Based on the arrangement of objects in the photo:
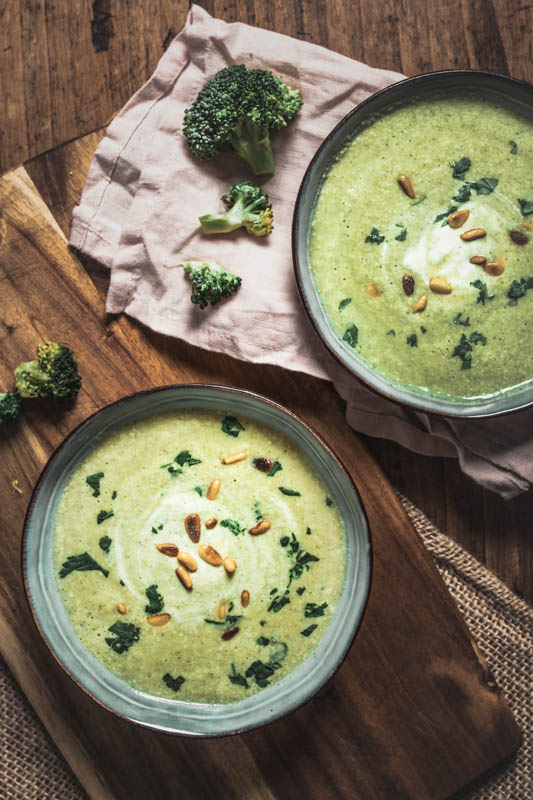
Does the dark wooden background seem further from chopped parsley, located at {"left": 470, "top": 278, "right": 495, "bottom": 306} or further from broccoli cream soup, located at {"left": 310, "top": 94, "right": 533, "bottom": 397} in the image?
chopped parsley, located at {"left": 470, "top": 278, "right": 495, "bottom": 306}

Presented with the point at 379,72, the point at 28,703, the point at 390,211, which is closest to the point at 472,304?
the point at 390,211

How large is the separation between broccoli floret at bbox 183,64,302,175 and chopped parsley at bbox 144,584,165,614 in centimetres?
180

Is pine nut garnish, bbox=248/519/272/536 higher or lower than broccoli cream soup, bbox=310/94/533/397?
lower

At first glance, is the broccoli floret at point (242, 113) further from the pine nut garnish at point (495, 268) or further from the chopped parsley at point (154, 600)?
the chopped parsley at point (154, 600)

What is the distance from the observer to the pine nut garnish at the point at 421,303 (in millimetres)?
2674

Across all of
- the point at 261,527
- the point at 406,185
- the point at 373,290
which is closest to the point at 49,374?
the point at 261,527

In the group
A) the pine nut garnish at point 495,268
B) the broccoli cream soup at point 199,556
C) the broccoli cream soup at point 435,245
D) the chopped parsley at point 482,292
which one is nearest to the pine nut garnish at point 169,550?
the broccoli cream soup at point 199,556

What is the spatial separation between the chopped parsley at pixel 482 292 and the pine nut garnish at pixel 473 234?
0.56ft

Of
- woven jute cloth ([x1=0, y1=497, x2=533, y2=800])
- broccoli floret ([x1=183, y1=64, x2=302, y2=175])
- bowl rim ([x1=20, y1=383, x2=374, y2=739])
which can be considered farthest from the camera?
woven jute cloth ([x1=0, y1=497, x2=533, y2=800])

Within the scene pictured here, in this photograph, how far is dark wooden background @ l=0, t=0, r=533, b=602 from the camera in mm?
2953

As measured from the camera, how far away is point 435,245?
8.82 ft

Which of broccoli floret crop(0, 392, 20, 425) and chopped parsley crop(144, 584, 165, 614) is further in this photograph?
broccoli floret crop(0, 392, 20, 425)

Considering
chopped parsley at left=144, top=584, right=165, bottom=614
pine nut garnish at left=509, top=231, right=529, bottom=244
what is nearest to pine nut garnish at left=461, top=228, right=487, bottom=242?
pine nut garnish at left=509, top=231, right=529, bottom=244

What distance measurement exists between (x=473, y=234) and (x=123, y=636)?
2.16 meters
